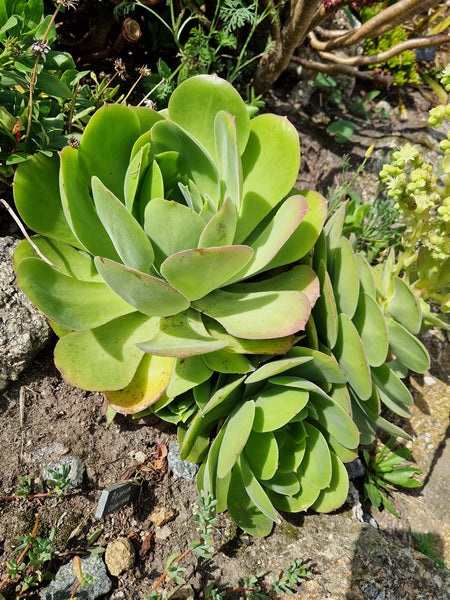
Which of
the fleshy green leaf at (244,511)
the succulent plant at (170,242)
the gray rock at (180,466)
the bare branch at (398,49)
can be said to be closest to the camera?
the succulent plant at (170,242)

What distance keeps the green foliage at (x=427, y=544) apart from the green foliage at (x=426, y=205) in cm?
82

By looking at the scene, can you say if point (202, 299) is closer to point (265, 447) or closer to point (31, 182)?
point (265, 447)

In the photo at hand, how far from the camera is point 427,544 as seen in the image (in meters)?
1.63

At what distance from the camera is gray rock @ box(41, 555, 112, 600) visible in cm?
111

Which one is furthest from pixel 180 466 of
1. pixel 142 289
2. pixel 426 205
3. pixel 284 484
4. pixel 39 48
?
pixel 39 48

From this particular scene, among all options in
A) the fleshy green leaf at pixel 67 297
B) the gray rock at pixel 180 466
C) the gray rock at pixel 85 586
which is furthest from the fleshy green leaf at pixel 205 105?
the gray rock at pixel 85 586

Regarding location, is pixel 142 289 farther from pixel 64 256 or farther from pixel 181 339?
pixel 64 256

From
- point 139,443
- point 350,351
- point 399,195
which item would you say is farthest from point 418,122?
point 139,443

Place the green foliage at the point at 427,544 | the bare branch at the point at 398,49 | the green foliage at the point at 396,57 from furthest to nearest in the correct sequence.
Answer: the green foliage at the point at 396,57, the bare branch at the point at 398,49, the green foliage at the point at 427,544

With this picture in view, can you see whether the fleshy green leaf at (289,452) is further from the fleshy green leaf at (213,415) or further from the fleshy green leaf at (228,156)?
the fleshy green leaf at (228,156)

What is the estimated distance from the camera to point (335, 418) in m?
1.32

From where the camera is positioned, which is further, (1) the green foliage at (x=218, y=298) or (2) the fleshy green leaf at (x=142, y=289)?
(1) the green foliage at (x=218, y=298)

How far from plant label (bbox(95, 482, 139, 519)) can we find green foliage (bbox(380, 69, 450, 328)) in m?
1.14

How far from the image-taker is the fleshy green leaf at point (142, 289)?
3.43 ft
